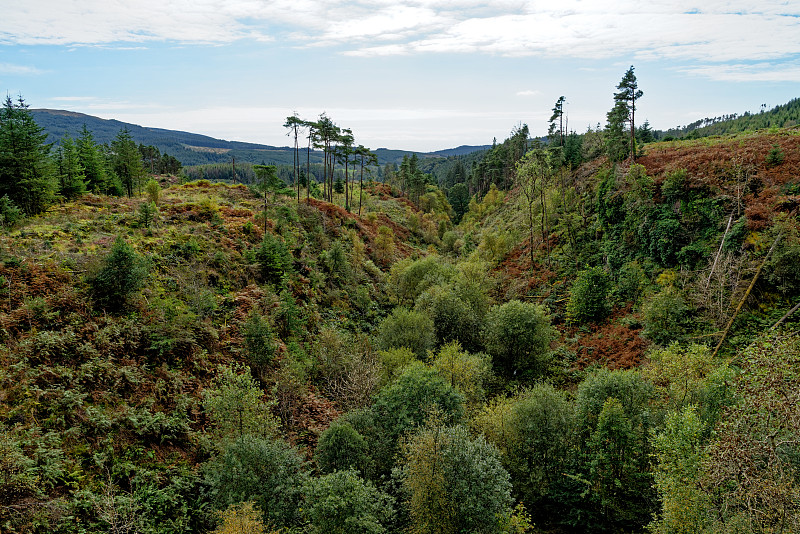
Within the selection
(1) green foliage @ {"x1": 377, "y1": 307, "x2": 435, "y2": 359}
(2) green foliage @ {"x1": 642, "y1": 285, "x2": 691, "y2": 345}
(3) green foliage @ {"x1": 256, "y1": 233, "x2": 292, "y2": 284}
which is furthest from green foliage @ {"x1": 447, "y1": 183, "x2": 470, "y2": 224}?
(2) green foliage @ {"x1": 642, "y1": 285, "x2": 691, "y2": 345}

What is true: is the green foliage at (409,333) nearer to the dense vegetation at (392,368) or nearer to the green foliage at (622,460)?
the dense vegetation at (392,368)

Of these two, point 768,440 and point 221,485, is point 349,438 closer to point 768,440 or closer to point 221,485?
point 221,485

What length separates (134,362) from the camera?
63.7 ft

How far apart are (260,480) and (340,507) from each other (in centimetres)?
361

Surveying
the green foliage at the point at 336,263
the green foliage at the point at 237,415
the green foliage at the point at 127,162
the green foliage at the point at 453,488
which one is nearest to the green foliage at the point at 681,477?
the green foliage at the point at 453,488

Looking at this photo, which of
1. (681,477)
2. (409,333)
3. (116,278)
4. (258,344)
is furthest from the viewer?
(409,333)

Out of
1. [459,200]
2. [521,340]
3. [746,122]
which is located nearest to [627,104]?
[521,340]

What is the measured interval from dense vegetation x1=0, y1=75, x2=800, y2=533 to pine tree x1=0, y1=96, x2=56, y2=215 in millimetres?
136

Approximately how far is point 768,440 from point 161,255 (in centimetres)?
3170

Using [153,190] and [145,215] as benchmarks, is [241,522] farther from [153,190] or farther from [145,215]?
[153,190]

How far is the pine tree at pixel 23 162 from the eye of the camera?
25.0 meters

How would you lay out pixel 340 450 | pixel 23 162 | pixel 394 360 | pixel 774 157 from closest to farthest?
pixel 340 450 → pixel 23 162 → pixel 394 360 → pixel 774 157

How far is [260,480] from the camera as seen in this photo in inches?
613

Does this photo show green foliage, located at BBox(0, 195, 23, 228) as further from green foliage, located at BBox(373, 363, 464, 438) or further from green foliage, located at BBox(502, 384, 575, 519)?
green foliage, located at BBox(502, 384, 575, 519)
